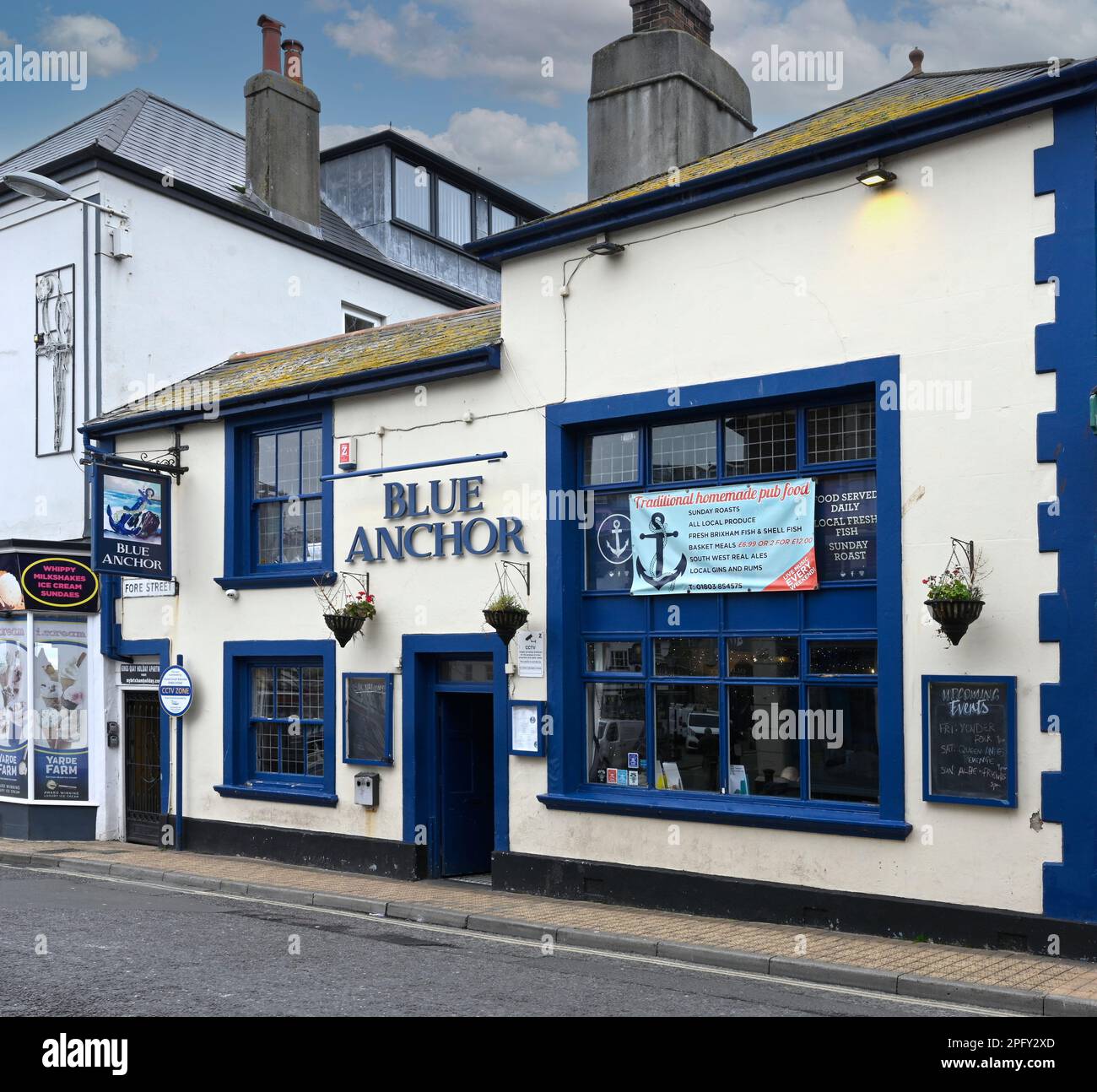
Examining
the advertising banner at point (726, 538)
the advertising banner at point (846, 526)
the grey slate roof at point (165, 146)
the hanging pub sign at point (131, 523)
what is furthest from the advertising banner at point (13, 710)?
the advertising banner at point (846, 526)

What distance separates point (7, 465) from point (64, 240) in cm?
345

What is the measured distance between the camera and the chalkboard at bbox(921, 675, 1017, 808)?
9492mm

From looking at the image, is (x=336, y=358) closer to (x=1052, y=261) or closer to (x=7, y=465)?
(x=7, y=465)

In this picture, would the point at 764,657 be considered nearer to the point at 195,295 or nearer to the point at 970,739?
the point at 970,739

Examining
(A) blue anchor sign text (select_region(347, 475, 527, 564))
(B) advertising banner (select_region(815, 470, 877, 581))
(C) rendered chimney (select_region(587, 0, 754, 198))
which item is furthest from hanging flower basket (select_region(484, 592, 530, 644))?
(C) rendered chimney (select_region(587, 0, 754, 198))

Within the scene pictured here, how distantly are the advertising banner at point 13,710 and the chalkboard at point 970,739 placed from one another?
12365 millimetres

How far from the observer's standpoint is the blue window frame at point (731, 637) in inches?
412

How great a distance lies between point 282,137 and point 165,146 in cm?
216

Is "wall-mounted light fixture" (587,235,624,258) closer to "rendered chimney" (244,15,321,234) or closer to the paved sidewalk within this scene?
the paved sidewalk

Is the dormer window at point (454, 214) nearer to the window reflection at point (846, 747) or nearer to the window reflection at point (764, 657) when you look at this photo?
the window reflection at point (764, 657)

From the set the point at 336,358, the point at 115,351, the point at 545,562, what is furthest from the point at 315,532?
the point at 115,351

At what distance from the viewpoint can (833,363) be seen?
10.7 metres

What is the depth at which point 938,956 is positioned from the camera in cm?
927

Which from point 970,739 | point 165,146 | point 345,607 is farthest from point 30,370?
point 970,739
